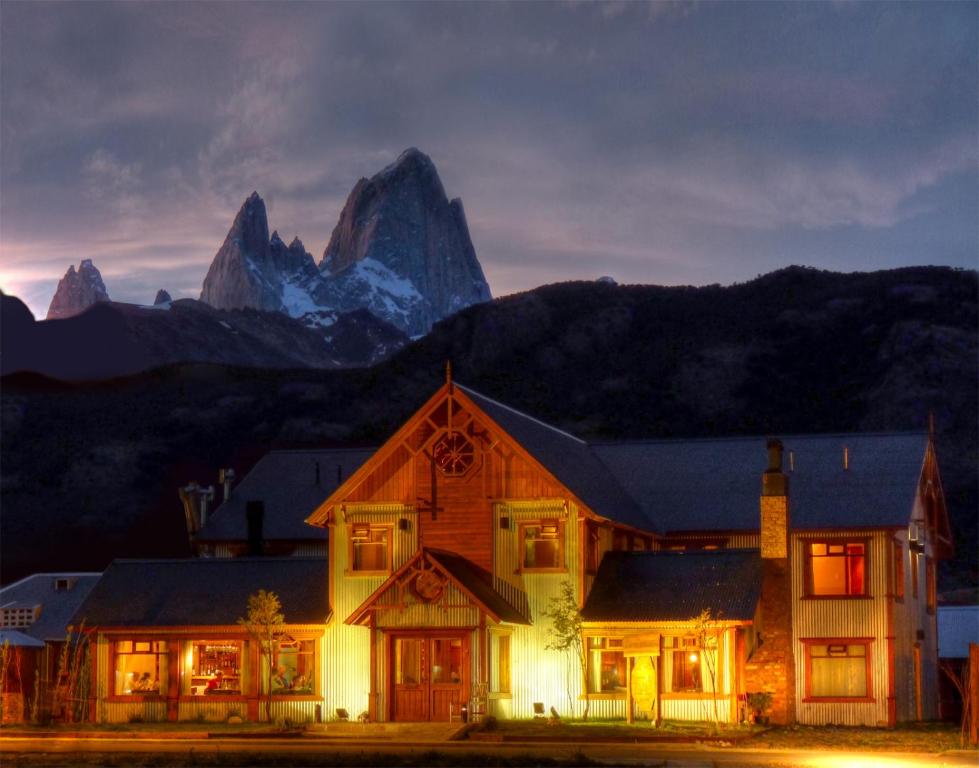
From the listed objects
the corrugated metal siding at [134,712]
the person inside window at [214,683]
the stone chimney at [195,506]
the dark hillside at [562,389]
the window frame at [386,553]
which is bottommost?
the corrugated metal siding at [134,712]

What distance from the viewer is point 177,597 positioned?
1969 inches

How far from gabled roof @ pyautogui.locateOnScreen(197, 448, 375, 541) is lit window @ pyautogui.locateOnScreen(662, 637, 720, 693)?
18.5 m

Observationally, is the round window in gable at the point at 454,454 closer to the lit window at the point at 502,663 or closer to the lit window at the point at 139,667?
the lit window at the point at 502,663

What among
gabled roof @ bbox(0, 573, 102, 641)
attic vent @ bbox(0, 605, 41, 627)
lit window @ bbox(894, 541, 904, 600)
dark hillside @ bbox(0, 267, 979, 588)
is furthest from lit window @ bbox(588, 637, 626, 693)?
dark hillside @ bbox(0, 267, 979, 588)

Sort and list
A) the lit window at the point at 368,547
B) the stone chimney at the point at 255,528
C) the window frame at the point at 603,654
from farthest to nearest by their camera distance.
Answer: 1. the stone chimney at the point at 255,528
2. the lit window at the point at 368,547
3. the window frame at the point at 603,654

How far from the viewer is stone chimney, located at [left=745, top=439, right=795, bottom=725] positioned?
1788 inches

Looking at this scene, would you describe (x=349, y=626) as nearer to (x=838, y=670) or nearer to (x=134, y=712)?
(x=134, y=712)

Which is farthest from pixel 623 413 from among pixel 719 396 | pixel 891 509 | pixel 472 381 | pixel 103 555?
pixel 891 509

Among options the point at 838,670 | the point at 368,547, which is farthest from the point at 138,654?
the point at 838,670

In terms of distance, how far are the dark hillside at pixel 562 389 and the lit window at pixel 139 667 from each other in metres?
69.8

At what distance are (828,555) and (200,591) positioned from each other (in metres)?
19.2

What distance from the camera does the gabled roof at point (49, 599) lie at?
5728cm

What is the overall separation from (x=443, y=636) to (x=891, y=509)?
46.3 ft

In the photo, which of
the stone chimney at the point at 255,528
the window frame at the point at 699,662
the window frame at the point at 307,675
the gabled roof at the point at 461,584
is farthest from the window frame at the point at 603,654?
the stone chimney at the point at 255,528
